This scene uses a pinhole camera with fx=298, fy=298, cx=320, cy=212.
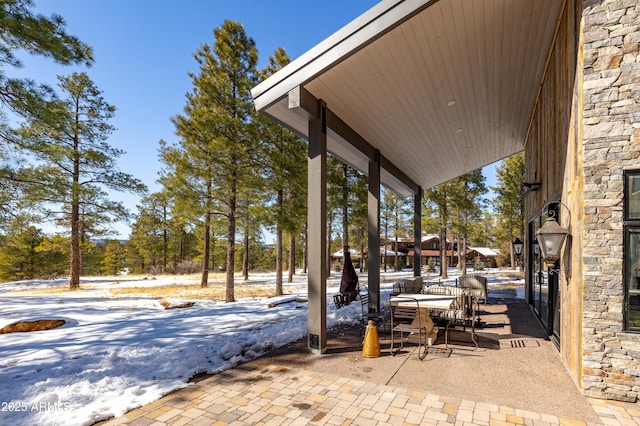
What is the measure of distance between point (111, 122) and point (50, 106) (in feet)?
32.4

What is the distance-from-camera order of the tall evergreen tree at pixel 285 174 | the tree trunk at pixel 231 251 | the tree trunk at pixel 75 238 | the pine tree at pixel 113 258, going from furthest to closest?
the pine tree at pixel 113 258 < the tree trunk at pixel 75 238 < the tall evergreen tree at pixel 285 174 < the tree trunk at pixel 231 251

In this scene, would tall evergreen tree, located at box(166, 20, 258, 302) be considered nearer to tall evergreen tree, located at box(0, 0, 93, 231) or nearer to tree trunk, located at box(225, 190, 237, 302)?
tree trunk, located at box(225, 190, 237, 302)

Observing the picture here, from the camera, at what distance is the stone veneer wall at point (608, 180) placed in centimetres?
322

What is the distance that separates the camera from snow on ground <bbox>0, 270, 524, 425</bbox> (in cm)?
312

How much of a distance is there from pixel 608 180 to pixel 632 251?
2.64 feet

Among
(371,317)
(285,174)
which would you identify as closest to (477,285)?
(371,317)

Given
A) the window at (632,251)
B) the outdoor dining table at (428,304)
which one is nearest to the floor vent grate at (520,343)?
the outdoor dining table at (428,304)

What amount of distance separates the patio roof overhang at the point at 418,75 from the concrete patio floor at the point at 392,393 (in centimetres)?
384

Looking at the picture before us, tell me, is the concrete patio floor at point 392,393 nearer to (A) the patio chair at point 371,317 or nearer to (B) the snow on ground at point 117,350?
(B) the snow on ground at point 117,350

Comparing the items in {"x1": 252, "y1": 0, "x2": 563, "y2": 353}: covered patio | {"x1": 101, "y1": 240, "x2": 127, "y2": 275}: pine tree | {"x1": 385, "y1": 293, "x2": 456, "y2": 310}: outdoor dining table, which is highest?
{"x1": 252, "y1": 0, "x2": 563, "y2": 353}: covered patio

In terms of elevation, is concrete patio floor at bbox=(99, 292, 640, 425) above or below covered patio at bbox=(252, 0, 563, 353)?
below

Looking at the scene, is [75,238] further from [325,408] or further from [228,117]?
[325,408]

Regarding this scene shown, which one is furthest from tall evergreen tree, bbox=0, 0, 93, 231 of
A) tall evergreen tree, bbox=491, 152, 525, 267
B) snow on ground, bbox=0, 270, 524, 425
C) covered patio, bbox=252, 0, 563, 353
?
tall evergreen tree, bbox=491, 152, 525, 267

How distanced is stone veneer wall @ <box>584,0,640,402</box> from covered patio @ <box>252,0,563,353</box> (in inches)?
43.7
